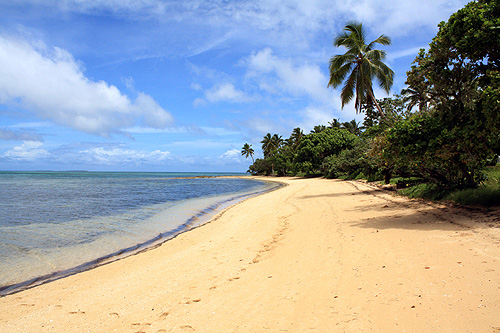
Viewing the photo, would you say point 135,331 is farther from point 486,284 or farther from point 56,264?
point 56,264

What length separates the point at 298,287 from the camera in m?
4.63

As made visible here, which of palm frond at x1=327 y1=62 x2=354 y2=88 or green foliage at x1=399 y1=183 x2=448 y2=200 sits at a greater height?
palm frond at x1=327 y1=62 x2=354 y2=88

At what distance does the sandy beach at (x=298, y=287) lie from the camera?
11.7 feet

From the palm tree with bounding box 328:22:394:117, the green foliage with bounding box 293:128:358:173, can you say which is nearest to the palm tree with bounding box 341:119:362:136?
the green foliage with bounding box 293:128:358:173

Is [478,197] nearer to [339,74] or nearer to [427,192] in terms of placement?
[427,192]

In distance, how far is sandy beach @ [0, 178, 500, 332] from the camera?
3570 mm

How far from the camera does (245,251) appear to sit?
7.32 meters

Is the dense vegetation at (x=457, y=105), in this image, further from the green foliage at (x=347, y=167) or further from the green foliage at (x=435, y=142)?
the green foliage at (x=347, y=167)

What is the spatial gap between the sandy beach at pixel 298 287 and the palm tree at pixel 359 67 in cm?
1328

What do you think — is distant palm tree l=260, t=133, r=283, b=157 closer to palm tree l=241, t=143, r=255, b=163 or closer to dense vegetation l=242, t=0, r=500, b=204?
palm tree l=241, t=143, r=255, b=163

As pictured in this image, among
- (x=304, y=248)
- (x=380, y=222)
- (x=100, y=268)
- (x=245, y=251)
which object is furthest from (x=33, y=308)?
(x=380, y=222)

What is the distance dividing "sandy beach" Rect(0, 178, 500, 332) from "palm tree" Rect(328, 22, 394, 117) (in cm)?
1328

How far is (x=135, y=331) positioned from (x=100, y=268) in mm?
4213

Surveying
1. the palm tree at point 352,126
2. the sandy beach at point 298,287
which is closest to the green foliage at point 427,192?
the sandy beach at point 298,287
